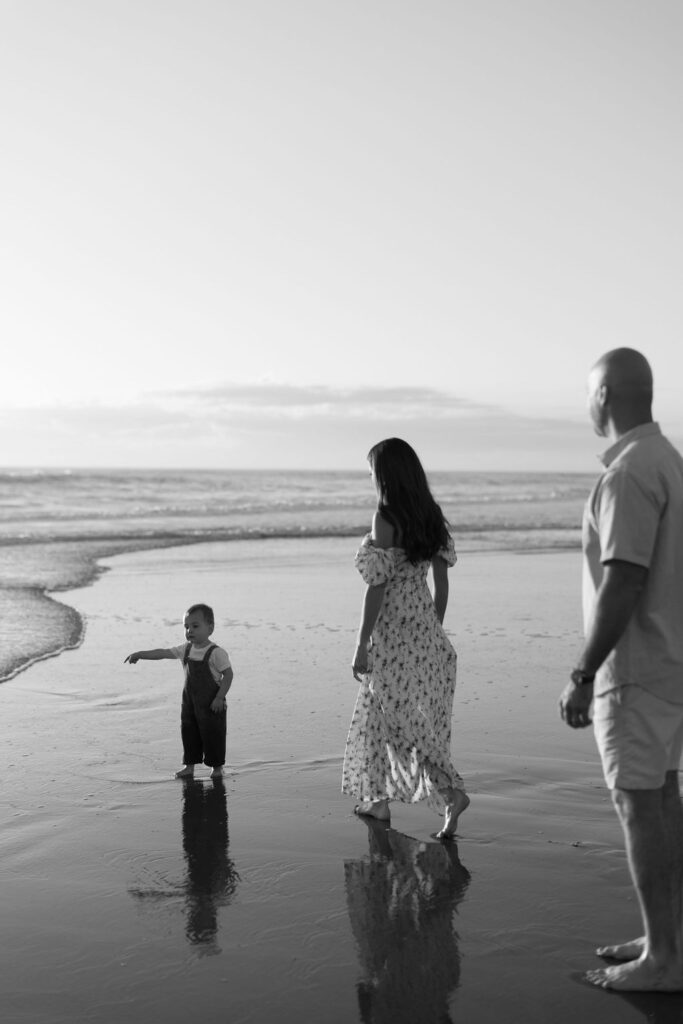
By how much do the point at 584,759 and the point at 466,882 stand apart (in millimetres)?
1921

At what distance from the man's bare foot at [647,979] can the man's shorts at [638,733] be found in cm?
58

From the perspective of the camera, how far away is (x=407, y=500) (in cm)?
480

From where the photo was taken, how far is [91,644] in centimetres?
934

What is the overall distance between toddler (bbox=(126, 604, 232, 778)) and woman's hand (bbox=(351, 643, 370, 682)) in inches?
38.8

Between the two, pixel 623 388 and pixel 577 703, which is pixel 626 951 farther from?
pixel 623 388

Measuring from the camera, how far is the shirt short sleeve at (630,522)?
303cm

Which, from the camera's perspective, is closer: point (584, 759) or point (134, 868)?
point (134, 868)

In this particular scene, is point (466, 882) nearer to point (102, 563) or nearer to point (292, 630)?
point (292, 630)

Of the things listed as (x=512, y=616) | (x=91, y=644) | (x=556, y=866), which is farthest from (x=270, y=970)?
(x=512, y=616)

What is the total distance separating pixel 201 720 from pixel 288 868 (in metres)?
1.43

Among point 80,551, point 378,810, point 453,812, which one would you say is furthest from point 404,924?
point 80,551

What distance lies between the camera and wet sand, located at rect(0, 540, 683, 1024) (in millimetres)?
3270

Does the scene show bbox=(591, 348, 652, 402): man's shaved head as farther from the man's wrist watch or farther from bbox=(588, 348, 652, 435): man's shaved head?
the man's wrist watch

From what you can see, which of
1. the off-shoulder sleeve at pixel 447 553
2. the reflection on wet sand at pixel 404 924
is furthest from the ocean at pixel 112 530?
the reflection on wet sand at pixel 404 924
